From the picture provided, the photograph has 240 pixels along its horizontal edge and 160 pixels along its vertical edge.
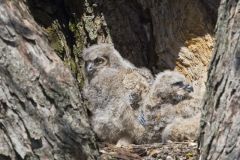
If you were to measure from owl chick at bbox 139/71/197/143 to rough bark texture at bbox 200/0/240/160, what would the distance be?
227cm

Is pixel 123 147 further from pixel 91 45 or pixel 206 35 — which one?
Answer: pixel 206 35

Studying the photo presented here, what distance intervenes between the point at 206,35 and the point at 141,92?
1391 mm

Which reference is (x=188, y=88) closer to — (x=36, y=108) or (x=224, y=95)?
(x=36, y=108)

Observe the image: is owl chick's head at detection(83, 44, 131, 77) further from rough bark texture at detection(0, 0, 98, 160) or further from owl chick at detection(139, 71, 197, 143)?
rough bark texture at detection(0, 0, 98, 160)

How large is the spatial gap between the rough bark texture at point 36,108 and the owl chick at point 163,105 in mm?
2145

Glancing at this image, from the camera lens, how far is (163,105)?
6555 mm

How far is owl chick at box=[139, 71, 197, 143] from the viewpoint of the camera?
652 cm

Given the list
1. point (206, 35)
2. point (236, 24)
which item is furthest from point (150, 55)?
point (236, 24)

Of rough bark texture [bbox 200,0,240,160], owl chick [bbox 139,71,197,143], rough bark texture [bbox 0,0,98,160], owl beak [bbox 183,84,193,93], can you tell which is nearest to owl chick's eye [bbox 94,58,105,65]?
owl chick [bbox 139,71,197,143]

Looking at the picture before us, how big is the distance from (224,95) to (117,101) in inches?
108

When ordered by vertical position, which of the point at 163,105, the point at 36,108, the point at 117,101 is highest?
the point at 117,101

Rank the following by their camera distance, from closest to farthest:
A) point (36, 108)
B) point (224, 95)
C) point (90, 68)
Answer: point (224, 95) → point (36, 108) → point (90, 68)

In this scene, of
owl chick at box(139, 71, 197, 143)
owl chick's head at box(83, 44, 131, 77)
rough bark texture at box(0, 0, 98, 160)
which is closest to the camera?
rough bark texture at box(0, 0, 98, 160)

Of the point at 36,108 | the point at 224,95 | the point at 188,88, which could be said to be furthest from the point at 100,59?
the point at 224,95
